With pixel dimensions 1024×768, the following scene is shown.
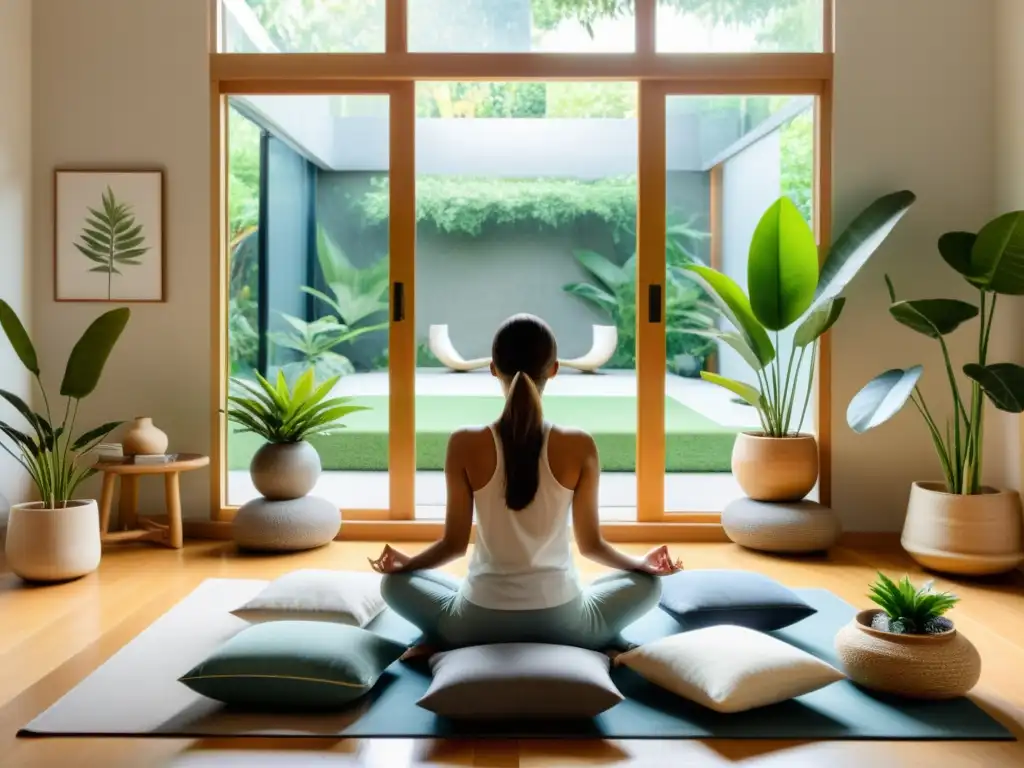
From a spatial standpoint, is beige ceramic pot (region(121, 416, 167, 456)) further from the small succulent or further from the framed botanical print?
the small succulent

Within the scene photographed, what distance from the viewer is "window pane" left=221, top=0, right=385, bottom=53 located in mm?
4336

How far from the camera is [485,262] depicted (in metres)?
4.88

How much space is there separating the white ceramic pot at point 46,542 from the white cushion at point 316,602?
3.38 feet

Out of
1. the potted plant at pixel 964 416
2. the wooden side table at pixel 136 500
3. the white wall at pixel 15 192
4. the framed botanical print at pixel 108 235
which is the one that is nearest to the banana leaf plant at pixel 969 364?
the potted plant at pixel 964 416

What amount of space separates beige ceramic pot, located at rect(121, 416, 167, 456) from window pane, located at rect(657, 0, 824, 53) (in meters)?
2.89

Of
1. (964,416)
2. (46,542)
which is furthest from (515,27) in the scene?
(46,542)

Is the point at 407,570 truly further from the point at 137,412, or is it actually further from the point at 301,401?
the point at 137,412

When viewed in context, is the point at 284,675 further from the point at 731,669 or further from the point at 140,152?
the point at 140,152

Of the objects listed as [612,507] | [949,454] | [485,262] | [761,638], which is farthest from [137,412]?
[949,454]

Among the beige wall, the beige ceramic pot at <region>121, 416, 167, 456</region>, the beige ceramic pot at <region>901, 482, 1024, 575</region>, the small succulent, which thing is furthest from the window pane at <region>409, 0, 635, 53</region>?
the small succulent

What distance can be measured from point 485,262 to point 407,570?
262 cm

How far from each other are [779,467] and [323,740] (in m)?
2.52

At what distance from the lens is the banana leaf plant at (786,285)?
13.0 ft

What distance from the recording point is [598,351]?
15.8 feet
